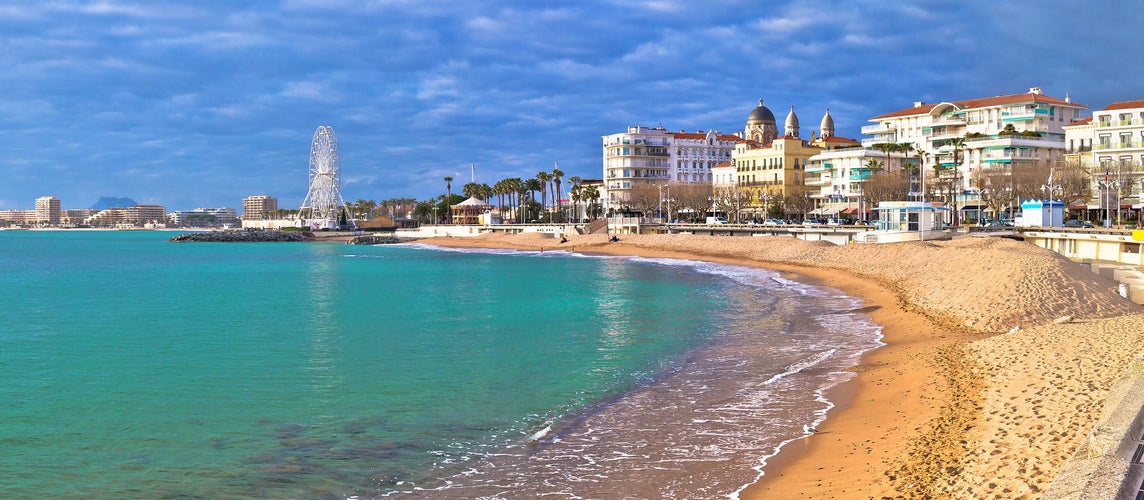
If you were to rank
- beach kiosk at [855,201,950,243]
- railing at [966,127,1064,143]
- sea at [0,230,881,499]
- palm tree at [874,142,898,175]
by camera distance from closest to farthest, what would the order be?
sea at [0,230,881,499]
beach kiosk at [855,201,950,243]
railing at [966,127,1064,143]
palm tree at [874,142,898,175]

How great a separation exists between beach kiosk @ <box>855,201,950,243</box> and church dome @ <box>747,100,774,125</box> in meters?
89.9

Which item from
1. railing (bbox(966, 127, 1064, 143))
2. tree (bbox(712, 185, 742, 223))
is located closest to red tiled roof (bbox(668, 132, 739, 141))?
tree (bbox(712, 185, 742, 223))

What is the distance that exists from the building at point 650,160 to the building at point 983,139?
3778cm

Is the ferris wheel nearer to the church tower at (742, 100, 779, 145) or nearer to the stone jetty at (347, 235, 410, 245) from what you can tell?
the stone jetty at (347, 235, 410, 245)

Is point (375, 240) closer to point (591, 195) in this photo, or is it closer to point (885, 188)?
point (591, 195)

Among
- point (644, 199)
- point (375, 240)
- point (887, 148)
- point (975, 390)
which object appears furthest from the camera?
point (375, 240)

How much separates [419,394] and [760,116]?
135196 millimetres

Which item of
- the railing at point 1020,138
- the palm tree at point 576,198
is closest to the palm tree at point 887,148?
the railing at point 1020,138

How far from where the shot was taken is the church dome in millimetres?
144000

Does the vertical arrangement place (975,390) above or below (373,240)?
below

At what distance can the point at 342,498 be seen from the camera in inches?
419

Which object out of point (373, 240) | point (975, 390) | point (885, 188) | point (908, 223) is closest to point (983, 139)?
point (885, 188)

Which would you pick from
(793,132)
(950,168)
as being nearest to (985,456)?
(950,168)

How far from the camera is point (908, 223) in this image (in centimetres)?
5381
